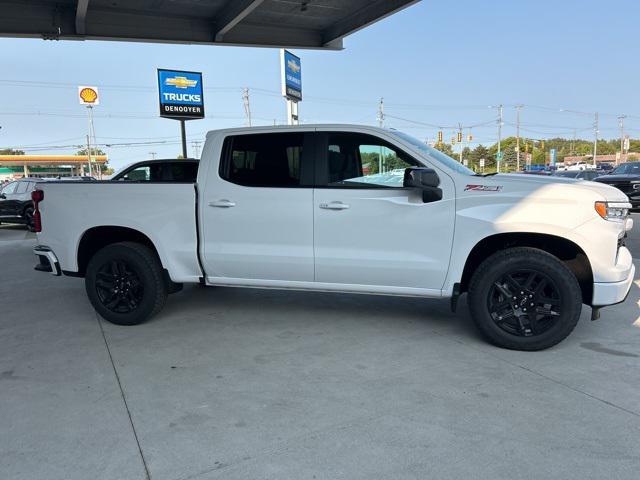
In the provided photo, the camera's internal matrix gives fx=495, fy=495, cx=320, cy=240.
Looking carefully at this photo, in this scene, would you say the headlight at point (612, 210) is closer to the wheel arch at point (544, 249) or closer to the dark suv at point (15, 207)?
the wheel arch at point (544, 249)

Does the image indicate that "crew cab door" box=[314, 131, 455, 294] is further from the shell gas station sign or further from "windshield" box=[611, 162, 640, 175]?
the shell gas station sign

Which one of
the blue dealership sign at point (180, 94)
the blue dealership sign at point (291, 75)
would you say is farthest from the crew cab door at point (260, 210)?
the blue dealership sign at point (291, 75)

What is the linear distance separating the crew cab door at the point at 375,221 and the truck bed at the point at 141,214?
4.34 feet

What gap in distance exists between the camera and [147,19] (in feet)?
36.4

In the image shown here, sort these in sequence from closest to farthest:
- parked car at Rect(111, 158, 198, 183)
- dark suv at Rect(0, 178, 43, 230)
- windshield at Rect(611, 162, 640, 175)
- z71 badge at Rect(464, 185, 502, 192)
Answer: z71 badge at Rect(464, 185, 502, 192) → parked car at Rect(111, 158, 198, 183) → dark suv at Rect(0, 178, 43, 230) → windshield at Rect(611, 162, 640, 175)

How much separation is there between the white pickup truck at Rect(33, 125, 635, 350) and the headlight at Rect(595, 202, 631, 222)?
0.04 ft

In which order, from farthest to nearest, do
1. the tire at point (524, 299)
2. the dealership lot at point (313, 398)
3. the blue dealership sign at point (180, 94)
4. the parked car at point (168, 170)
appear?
the blue dealership sign at point (180, 94) → the parked car at point (168, 170) → the tire at point (524, 299) → the dealership lot at point (313, 398)

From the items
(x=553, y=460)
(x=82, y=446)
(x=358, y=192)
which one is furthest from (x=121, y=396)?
(x=553, y=460)

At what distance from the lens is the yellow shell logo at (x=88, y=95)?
3616cm

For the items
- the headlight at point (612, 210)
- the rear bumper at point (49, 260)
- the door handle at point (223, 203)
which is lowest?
the rear bumper at point (49, 260)

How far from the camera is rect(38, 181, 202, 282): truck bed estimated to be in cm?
493

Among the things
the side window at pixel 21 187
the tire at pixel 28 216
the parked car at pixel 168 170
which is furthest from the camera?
the side window at pixel 21 187

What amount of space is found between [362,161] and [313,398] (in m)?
2.23

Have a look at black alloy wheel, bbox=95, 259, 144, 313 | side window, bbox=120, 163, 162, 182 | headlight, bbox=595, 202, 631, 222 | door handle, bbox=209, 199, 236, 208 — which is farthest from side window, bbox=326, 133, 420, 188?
side window, bbox=120, 163, 162, 182
